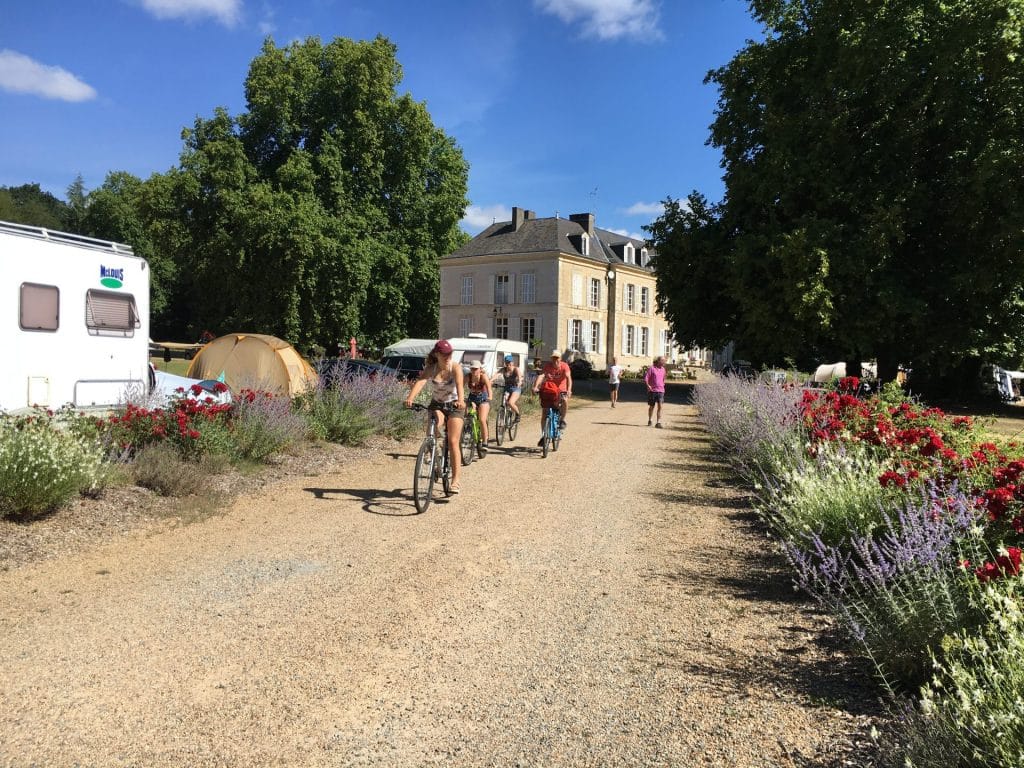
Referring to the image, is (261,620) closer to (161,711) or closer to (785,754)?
(161,711)

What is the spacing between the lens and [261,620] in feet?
14.5

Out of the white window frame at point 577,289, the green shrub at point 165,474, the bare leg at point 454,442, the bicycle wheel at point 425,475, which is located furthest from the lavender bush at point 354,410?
the white window frame at point 577,289

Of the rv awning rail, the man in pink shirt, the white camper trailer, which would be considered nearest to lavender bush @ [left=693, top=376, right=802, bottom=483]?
the man in pink shirt

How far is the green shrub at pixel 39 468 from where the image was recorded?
611cm

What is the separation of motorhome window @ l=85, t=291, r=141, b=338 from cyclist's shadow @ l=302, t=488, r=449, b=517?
3722 millimetres

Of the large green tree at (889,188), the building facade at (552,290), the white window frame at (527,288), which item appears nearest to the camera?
the large green tree at (889,188)

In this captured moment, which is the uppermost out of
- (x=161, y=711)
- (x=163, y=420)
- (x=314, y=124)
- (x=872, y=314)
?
(x=314, y=124)

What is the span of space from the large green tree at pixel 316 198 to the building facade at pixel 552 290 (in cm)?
1076

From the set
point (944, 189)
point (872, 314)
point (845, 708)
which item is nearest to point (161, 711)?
point (845, 708)

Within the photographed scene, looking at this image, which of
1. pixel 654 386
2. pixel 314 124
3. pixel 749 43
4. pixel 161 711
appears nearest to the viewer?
pixel 161 711

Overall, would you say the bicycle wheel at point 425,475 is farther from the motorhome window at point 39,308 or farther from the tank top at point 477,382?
the motorhome window at point 39,308

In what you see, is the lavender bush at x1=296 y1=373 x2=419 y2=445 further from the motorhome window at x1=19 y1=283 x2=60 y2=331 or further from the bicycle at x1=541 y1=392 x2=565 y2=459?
the motorhome window at x1=19 y1=283 x2=60 y2=331

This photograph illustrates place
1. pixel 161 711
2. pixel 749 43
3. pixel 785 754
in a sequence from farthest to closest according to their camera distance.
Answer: pixel 749 43 < pixel 161 711 < pixel 785 754

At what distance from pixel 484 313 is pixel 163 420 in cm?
4057
